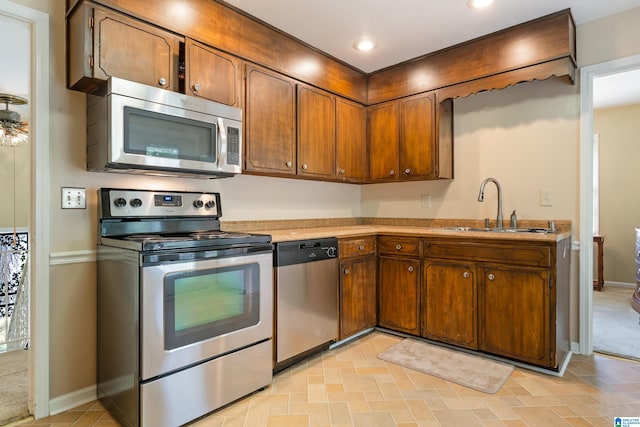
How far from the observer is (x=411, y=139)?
3221 millimetres

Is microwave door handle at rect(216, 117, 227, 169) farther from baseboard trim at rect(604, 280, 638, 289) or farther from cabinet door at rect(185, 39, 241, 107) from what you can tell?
baseboard trim at rect(604, 280, 638, 289)

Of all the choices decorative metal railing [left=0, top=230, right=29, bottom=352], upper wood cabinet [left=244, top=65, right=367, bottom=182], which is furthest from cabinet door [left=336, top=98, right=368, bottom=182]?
decorative metal railing [left=0, top=230, right=29, bottom=352]

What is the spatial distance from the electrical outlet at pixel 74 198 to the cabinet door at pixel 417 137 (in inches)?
97.2

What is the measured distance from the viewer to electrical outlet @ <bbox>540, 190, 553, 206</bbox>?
2748 mm

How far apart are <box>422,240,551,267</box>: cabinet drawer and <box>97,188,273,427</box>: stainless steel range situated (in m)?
1.31

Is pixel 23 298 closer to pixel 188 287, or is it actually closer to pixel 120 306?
pixel 120 306

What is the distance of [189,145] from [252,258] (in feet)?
2.47

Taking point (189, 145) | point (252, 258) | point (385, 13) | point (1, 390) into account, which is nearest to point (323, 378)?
point (252, 258)

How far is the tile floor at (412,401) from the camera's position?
1787 millimetres

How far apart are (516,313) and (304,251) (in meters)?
1.47

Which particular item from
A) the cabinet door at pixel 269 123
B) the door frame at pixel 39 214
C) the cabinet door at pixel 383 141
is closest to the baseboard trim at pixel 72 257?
the door frame at pixel 39 214

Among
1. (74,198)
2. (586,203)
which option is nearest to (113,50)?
(74,198)

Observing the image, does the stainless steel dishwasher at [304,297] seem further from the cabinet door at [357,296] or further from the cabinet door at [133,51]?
the cabinet door at [133,51]

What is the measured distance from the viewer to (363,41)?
9.38 feet
